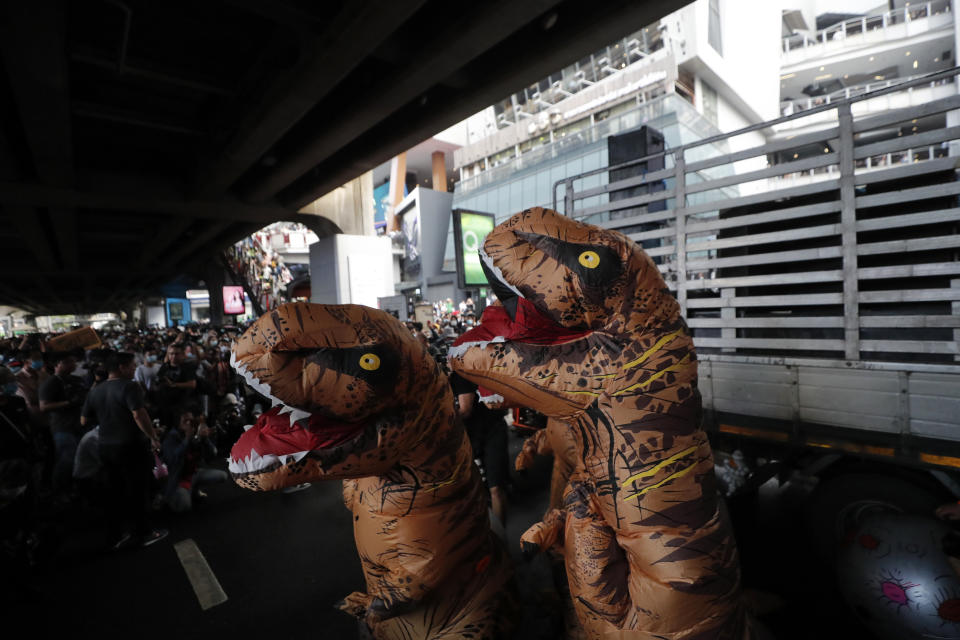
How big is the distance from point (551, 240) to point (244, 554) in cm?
386

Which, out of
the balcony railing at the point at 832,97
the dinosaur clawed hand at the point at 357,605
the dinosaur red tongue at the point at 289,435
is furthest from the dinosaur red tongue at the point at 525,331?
the balcony railing at the point at 832,97

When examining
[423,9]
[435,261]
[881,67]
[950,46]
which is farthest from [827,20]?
[423,9]

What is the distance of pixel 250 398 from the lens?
6.17m

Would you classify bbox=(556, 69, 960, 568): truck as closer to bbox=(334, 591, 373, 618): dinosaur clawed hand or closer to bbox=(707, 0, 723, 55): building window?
bbox=(334, 591, 373, 618): dinosaur clawed hand

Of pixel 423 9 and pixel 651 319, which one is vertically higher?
pixel 423 9

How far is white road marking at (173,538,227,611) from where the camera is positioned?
123 inches

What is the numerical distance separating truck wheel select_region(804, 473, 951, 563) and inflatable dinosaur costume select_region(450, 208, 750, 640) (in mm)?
1737

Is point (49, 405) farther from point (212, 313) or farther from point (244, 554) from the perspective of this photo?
point (212, 313)

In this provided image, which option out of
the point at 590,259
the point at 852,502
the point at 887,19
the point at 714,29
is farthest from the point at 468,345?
the point at 887,19

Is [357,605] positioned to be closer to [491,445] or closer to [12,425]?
[491,445]

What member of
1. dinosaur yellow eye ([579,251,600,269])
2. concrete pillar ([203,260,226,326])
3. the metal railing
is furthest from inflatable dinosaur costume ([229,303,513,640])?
concrete pillar ([203,260,226,326])

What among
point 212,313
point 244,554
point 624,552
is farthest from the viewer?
point 212,313

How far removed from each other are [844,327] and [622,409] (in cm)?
226

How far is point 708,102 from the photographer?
2466cm
